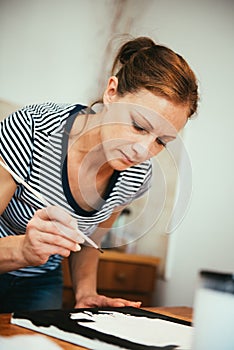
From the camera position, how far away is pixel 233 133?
1727mm

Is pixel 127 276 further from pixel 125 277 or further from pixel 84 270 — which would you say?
pixel 84 270

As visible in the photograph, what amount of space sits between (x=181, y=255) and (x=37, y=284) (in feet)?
2.97

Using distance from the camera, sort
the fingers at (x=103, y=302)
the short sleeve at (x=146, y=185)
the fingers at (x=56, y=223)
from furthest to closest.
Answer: the short sleeve at (x=146, y=185)
the fingers at (x=103, y=302)
the fingers at (x=56, y=223)

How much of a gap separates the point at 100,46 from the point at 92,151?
39cm

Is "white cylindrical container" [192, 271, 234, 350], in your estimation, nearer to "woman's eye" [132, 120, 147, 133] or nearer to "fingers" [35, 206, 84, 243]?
"fingers" [35, 206, 84, 243]

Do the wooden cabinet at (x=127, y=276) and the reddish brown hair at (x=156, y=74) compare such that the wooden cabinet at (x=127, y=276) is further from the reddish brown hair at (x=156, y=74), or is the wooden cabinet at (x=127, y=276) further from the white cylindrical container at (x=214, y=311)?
the white cylindrical container at (x=214, y=311)

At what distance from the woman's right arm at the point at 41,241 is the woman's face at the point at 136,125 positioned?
0.68 ft

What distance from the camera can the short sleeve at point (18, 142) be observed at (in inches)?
48.8

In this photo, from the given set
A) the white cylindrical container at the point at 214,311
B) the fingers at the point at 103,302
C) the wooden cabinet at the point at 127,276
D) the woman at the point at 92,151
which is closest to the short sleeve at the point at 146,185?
the woman at the point at 92,151

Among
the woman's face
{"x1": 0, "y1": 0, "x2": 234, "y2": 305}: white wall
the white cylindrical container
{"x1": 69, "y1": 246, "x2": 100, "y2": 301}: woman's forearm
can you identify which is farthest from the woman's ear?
the white cylindrical container

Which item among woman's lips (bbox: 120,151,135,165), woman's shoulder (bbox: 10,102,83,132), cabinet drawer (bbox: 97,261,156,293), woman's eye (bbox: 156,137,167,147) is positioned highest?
woman's shoulder (bbox: 10,102,83,132)

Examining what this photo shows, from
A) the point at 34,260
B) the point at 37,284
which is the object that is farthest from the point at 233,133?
the point at 34,260

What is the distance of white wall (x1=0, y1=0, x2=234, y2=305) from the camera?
61.1 inches

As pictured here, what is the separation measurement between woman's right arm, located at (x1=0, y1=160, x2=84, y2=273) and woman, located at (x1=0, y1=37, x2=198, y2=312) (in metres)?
0.04
